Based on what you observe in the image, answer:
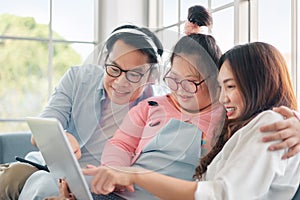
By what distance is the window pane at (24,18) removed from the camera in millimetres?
3975

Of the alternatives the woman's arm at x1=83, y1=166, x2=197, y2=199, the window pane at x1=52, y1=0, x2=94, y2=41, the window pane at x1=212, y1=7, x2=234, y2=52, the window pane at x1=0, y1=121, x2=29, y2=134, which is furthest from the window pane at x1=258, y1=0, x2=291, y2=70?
the window pane at x1=0, y1=121, x2=29, y2=134

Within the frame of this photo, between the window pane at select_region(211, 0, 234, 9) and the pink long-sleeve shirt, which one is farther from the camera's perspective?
the window pane at select_region(211, 0, 234, 9)

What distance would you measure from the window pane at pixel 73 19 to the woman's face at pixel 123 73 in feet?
9.61

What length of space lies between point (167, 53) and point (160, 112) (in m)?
0.19

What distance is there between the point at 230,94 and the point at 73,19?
121 inches

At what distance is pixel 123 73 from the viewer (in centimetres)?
121

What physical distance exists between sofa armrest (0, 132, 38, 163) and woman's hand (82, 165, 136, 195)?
6.30 feet

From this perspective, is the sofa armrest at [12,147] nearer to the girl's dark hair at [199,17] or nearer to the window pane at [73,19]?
the window pane at [73,19]

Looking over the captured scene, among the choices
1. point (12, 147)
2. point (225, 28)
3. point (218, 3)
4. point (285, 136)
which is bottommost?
point (12, 147)

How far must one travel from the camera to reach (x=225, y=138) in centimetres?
131

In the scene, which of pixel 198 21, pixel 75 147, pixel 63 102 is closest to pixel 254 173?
pixel 75 147

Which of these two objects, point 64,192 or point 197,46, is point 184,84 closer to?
point 197,46

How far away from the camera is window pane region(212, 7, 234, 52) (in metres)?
2.82

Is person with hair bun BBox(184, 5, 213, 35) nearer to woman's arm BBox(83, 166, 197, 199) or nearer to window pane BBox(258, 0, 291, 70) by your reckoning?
woman's arm BBox(83, 166, 197, 199)
